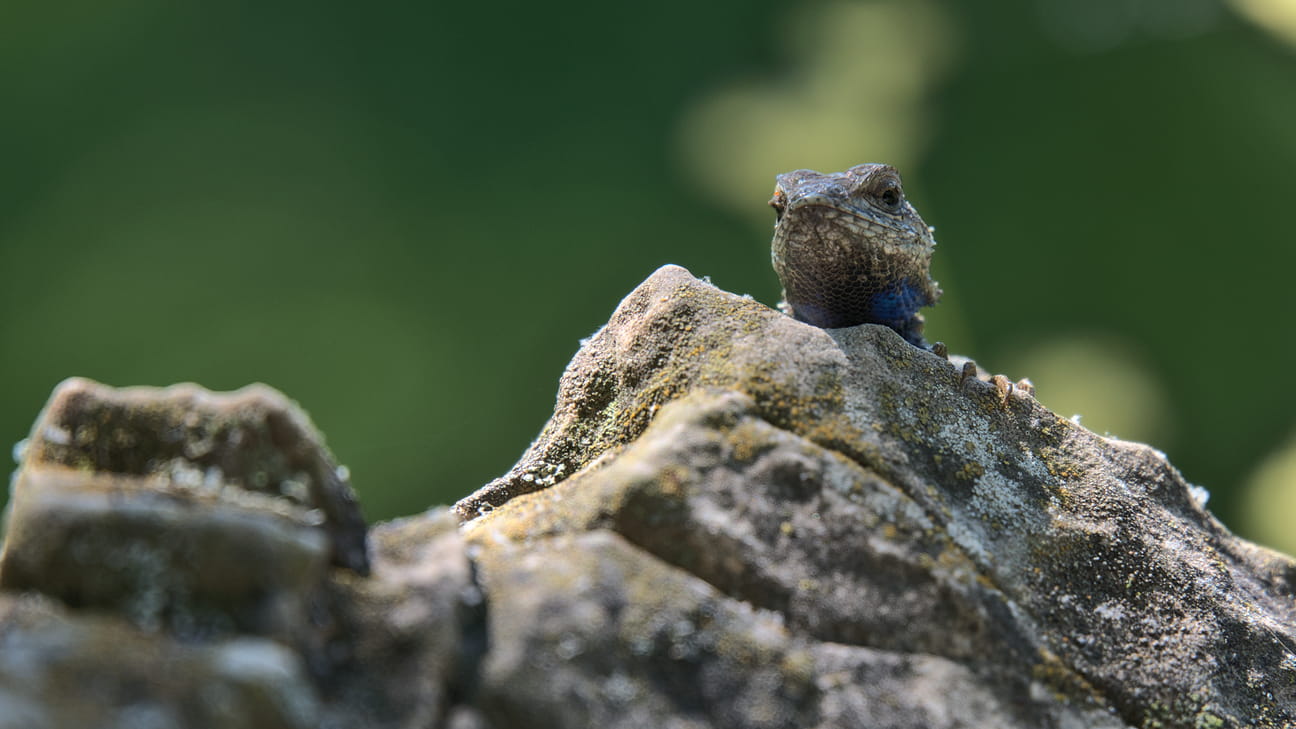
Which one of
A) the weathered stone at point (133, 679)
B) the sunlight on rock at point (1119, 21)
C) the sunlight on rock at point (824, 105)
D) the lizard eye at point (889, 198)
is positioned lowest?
the weathered stone at point (133, 679)

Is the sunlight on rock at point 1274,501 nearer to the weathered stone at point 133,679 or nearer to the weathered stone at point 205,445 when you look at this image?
the weathered stone at point 205,445

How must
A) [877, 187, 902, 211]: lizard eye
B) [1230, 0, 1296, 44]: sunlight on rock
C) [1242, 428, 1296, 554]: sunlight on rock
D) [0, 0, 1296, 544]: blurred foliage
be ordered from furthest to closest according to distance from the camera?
1. [1230, 0, 1296, 44]: sunlight on rock
2. [1242, 428, 1296, 554]: sunlight on rock
3. [0, 0, 1296, 544]: blurred foliage
4. [877, 187, 902, 211]: lizard eye

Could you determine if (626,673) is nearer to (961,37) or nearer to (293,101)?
(293,101)

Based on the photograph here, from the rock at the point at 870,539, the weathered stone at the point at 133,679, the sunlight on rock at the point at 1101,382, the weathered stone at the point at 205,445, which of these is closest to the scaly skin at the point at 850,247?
the rock at the point at 870,539

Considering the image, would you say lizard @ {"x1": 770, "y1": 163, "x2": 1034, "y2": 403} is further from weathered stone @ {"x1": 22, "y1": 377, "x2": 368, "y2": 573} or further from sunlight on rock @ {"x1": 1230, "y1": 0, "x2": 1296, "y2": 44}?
sunlight on rock @ {"x1": 1230, "y1": 0, "x2": 1296, "y2": 44}

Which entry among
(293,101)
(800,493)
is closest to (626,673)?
(800,493)

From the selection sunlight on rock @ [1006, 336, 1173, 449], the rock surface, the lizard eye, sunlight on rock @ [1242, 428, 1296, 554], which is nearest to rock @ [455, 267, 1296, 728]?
the rock surface

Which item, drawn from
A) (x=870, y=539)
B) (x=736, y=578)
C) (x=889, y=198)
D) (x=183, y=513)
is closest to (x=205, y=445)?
(x=183, y=513)
